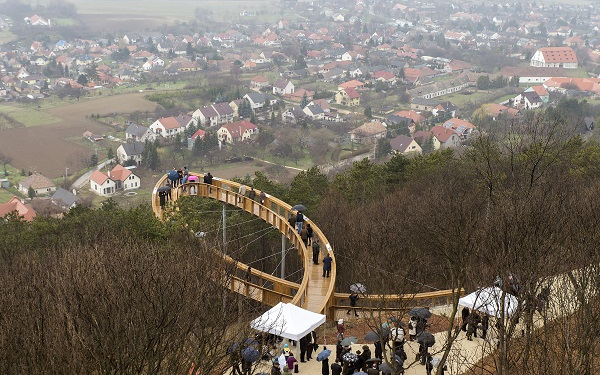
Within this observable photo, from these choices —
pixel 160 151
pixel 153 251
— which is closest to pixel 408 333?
pixel 153 251

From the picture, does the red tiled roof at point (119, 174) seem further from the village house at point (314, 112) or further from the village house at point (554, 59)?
the village house at point (554, 59)

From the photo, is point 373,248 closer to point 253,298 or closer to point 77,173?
point 253,298

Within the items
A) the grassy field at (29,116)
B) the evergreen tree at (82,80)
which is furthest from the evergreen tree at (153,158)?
the evergreen tree at (82,80)

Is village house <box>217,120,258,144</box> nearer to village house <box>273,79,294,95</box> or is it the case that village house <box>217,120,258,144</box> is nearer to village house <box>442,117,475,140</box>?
village house <box>442,117,475,140</box>

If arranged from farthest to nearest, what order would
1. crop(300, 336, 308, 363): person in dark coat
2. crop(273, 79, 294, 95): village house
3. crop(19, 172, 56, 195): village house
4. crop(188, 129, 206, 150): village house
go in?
crop(273, 79, 294, 95): village house → crop(188, 129, 206, 150): village house → crop(19, 172, 56, 195): village house → crop(300, 336, 308, 363): person in dark coat

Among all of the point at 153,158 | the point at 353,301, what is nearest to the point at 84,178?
the point at 153,158

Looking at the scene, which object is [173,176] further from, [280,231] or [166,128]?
[166,128]

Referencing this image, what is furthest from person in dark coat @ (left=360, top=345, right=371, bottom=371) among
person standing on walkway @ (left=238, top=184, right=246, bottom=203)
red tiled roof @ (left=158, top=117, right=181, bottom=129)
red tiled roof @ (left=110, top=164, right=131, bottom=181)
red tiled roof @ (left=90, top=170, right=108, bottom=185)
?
red tiled roof @ (left=158, top=117, right=181, bottom=129)
